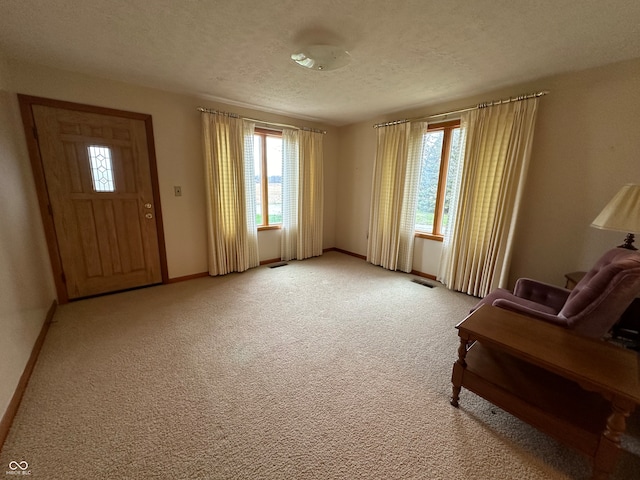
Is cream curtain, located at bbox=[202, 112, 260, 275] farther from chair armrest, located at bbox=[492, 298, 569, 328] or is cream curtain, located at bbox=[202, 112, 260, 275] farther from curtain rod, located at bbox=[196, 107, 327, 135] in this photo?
A: chair armrest, located at bbox=[492, 298, 569, 328]

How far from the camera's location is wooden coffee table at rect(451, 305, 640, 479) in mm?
1104

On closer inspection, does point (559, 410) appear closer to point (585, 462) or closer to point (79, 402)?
point (585, 462)

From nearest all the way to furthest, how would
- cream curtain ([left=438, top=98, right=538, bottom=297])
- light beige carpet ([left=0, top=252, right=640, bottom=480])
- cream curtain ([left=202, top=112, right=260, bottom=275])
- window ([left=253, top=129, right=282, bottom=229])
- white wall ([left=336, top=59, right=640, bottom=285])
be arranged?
light beige carpet ([left=0, top=252, right=640, bottom=480]) < white wall ([left=336, top=59, right=640, bottom=285]) < cream curtain ([left=438, top=98, right=538, bottom=297]) < cream curtain ([left=202, top=112, right=260, bottom=275]) < window ([left=253, top=129, right=282, bottom=229])

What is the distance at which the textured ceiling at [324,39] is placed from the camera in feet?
5.10

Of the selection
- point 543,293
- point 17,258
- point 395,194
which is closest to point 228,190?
point 17,258

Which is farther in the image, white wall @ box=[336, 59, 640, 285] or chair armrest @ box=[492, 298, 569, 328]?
white wall @ box=[336, 59, 640, 285]

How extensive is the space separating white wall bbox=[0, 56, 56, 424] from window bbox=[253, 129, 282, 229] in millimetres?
2375

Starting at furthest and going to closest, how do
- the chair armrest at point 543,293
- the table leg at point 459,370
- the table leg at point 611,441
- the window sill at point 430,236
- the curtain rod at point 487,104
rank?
the window sill at point 430,236, the curtain rod at point 487,104, the chair armrest at point 543,293, the table leg at point 459,370, the table leg at point 611,441

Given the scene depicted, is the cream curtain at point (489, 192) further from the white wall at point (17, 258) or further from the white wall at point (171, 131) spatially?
the white wall at point (17, 258)

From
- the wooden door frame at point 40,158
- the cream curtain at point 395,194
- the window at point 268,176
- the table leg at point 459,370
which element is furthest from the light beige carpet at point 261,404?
the window at point 268,176

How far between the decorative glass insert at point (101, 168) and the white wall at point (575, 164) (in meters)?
4.20

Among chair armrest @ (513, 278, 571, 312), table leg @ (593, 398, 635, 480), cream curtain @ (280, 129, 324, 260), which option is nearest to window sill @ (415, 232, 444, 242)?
chair armrest @ (513, 278, 571, 312)

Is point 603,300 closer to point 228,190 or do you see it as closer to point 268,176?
point 228,190

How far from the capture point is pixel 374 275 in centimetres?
390
